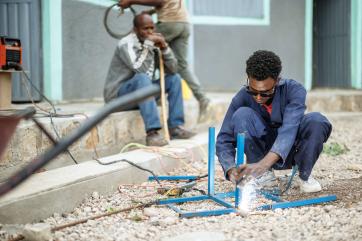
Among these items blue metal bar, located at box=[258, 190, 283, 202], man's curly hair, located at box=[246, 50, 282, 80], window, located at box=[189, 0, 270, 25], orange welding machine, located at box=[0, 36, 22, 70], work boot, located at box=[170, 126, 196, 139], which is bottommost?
blue metal bar, located at box=[258, 190, 283, 202]

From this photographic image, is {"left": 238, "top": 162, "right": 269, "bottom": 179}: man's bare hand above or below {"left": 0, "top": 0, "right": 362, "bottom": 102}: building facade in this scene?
below

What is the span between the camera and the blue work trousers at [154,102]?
548 centimetres

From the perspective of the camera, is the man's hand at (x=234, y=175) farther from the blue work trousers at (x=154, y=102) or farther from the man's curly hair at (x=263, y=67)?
the blue work trousers at (x=154, y=102)

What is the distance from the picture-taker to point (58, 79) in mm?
6852

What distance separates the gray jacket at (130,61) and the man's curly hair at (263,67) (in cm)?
226

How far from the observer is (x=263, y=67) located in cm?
357

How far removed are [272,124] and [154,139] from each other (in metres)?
1.85

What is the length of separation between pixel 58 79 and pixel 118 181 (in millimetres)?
3017

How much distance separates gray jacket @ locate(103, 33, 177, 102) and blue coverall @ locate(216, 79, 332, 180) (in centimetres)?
200

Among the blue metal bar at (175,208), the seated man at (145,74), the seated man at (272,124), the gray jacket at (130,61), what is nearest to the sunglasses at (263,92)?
the seated man at (272,124)

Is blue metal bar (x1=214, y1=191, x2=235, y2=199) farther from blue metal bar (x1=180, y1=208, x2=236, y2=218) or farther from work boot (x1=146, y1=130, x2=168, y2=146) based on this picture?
work boot (x1=146, y1=130, x2=168, y2=146)

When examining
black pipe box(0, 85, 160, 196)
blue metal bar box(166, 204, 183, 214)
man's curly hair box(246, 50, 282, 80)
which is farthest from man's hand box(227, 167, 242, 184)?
black pipe box(0, 85, 160, 196)

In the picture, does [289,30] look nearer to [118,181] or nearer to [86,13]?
[86,13]

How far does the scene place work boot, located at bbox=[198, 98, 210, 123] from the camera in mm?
7105
